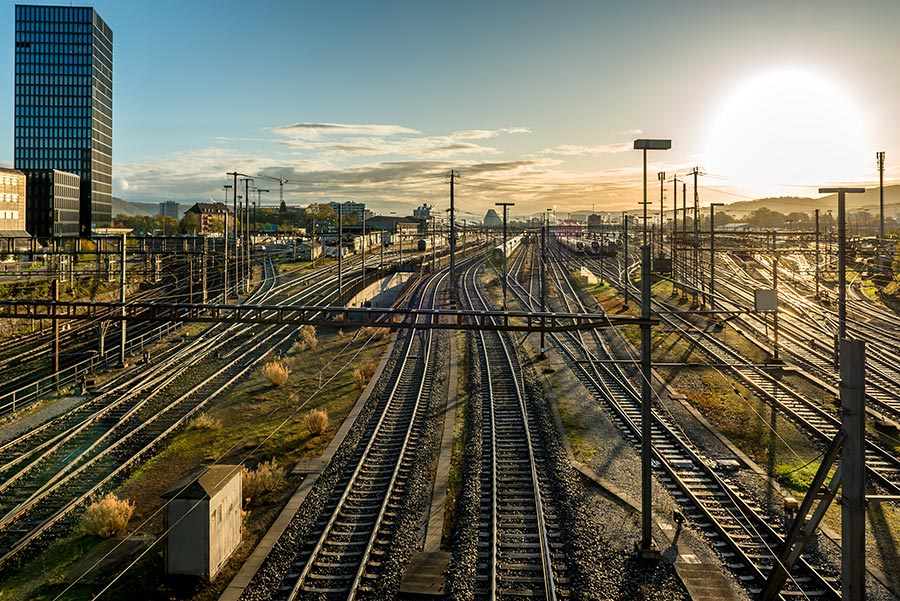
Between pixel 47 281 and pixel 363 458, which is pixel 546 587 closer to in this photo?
pixel 363 458

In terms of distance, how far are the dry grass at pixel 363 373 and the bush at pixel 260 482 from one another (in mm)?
8064

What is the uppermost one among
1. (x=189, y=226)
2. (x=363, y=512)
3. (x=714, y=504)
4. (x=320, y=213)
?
(x=320, y=213)

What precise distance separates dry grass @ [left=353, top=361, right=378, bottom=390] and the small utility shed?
1117 centimetres

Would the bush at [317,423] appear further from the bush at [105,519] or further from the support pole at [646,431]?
the support pole at [646,431]

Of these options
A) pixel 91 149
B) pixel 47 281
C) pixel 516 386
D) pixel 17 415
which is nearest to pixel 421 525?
pixel 516 386

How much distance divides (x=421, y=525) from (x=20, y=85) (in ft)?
368

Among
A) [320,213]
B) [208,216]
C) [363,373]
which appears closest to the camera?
[363,373]

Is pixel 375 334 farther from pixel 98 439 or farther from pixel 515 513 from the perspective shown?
pixel 515 513

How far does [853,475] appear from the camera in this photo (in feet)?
21.9

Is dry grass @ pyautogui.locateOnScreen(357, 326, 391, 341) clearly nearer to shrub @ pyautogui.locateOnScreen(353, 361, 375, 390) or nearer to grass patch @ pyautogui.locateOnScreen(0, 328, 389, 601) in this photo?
grass patch @ pyautogui.locateOnScreen(0, 328, 389, 601)

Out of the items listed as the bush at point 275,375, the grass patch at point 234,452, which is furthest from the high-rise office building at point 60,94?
the grass patch at point 234,452

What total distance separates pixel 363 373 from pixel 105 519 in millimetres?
12664

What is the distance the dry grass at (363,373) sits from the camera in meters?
22.3

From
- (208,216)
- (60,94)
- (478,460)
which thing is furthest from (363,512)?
(208,216)
